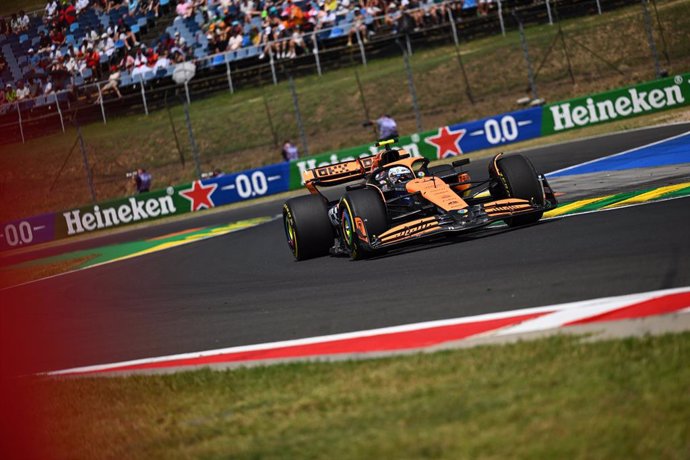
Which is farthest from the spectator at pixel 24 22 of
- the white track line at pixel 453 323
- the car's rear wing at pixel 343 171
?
the white track line at pixel 453 323

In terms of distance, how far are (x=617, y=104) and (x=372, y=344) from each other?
19.9 metres

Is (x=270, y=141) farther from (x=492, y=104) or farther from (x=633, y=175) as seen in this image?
(x=633, y=175)

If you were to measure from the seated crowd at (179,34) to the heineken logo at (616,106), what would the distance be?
6345mm

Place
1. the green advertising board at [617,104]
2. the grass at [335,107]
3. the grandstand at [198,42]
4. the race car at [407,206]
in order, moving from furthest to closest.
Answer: the grandstand at [198,42], the grass at [335,107], the green advertising board at [617,104], the race car at [407,206]

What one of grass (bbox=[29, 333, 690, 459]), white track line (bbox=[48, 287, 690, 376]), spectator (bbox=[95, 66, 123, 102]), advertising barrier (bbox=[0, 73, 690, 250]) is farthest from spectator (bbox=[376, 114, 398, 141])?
grass (bbox=[29, 333, 690, 459])

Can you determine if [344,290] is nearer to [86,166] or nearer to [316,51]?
[86,166]

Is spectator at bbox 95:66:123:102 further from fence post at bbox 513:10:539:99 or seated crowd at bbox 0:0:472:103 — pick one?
fence post at bbox 513:10:539:99

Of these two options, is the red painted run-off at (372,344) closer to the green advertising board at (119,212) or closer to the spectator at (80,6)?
the green advertising board at (119,212)

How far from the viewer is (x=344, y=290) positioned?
9.39 meters

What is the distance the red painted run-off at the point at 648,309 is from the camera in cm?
577

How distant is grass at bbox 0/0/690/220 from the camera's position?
28359 mm

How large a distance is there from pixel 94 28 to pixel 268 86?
7556 millimetres

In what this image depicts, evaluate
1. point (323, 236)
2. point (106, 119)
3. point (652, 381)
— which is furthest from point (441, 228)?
point (106, 119)

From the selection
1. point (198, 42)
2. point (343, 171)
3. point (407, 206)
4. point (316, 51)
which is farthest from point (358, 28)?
point (407, 206)
